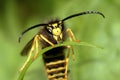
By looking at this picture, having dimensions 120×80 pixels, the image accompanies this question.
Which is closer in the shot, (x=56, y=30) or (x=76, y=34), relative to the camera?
(x=56, y=30)

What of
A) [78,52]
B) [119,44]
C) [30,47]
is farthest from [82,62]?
[30,47]

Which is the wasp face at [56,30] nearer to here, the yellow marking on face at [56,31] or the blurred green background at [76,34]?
the yellow marking on face at [56,31]

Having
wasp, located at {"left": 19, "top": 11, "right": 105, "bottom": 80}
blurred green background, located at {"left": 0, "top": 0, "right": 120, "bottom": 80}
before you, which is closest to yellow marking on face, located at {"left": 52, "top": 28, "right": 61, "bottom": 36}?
wasp, located at {"left": 19, "top": 11, "right": 105, "bottom": 80}

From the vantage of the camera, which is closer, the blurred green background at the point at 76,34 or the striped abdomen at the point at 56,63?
the striped abdomen at the point at 56,63

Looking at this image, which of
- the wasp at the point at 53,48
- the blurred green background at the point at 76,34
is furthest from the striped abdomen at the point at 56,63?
the blurred green background at the point at 76,34

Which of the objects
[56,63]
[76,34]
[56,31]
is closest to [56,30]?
[56,31]

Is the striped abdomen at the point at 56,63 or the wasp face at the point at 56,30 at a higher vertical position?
the wasp face at the point at 56,30

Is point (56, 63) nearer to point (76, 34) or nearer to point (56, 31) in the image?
point (56, 31)
